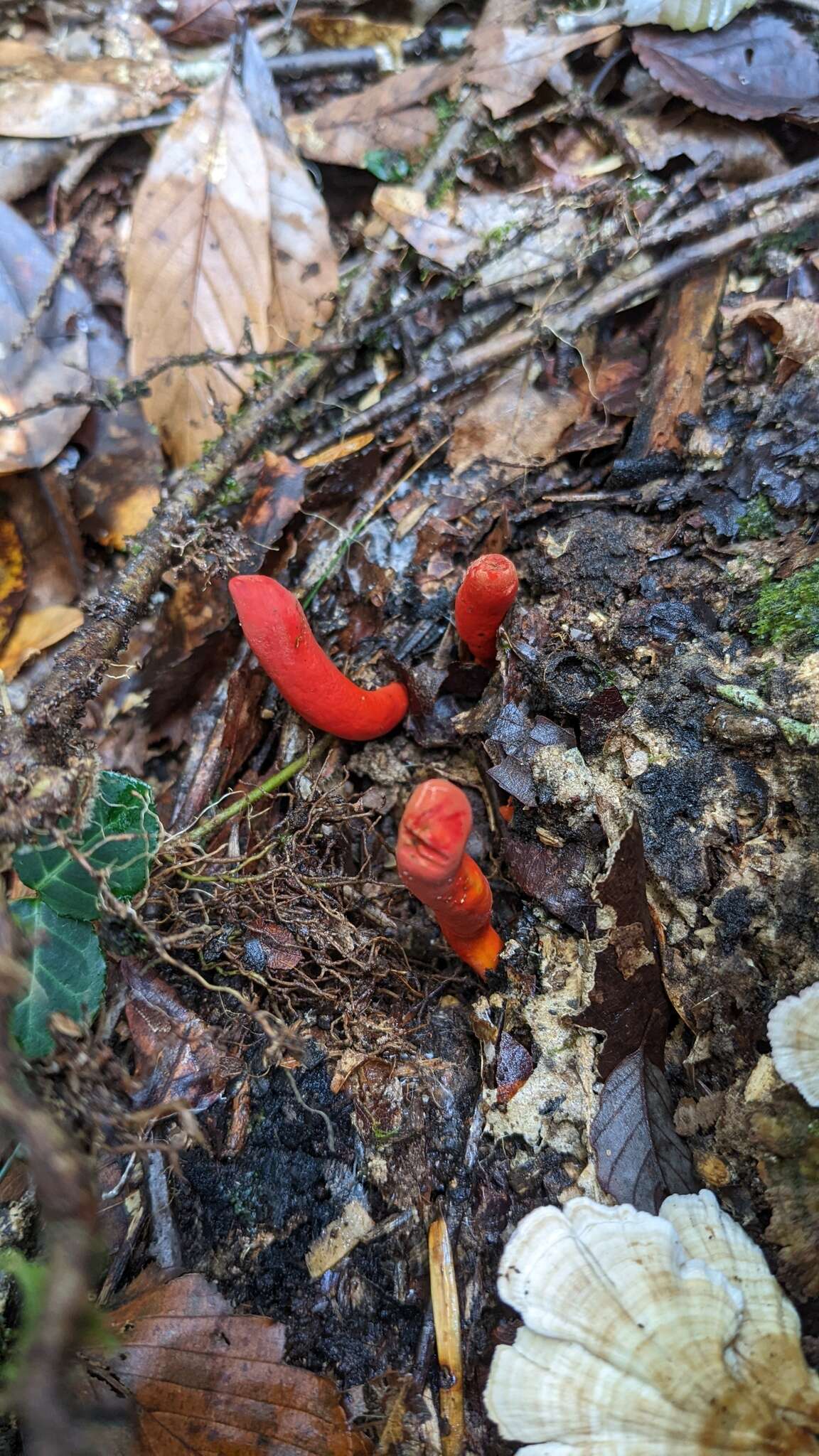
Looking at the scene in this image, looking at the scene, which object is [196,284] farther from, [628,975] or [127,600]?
[628,975]

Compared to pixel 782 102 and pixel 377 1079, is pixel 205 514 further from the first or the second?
pixel 782 102

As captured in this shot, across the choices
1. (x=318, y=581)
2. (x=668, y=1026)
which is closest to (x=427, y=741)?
(x=318, y=581)

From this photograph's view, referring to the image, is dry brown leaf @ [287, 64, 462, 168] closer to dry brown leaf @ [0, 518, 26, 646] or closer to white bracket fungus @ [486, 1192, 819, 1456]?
dry brown leaf @ [0, 518, 26, 646]

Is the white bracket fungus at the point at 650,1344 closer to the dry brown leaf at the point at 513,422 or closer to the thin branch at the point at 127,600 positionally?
the thin branch at the point at 127,600

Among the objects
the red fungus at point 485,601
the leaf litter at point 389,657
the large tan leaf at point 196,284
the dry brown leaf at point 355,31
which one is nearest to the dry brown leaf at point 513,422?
the leaf litter at point 389,657

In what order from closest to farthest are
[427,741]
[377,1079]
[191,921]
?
[377,1079]
[191,921]
[427,741]

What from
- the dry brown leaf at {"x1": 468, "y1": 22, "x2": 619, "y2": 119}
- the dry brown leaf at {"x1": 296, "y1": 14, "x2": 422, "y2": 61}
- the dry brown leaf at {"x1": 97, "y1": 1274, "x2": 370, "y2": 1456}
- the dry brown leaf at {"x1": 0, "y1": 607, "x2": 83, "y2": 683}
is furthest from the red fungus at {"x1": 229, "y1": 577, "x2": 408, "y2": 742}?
the dry brown leaf at {"x1": 296, "y1": 14, "x2": 422, "y2": 61}

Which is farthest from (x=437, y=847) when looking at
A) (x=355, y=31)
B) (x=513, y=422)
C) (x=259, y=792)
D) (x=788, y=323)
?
(x=355, y=31)
